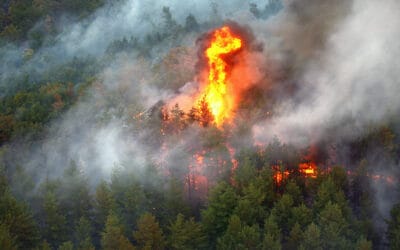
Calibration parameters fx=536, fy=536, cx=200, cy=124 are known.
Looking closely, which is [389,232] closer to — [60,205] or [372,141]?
[372,141]

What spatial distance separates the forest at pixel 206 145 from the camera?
44531mm

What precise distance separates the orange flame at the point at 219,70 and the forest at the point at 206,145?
581 millimetres

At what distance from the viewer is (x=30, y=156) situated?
6581cm

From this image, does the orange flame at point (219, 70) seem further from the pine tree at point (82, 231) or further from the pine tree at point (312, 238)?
the pine tree at point (312, 238)

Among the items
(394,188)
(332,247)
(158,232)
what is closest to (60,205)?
(158,232)

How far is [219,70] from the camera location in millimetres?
75500

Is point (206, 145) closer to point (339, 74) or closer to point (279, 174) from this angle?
point (279, 174)

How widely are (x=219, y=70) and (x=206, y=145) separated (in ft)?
61.6

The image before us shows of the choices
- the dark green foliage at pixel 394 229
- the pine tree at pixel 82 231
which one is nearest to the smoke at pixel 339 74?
the dark green foliage at pixel 394 229

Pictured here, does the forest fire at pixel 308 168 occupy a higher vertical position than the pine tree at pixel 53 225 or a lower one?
higher

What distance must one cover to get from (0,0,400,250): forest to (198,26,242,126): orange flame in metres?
0.58

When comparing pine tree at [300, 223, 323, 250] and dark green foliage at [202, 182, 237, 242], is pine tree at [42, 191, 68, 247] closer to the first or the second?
dark green foliage at [202, 182, 237, 242]

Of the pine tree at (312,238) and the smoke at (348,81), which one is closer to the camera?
the pine tree at (312,238)

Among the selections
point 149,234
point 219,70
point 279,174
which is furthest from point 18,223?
point 219,70
